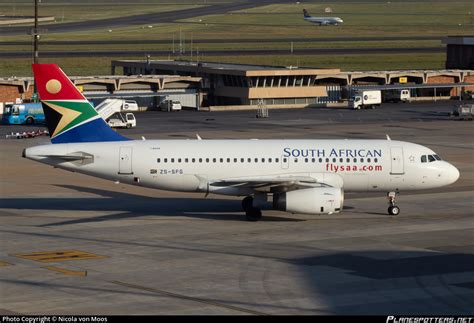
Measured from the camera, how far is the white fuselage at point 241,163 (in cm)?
5606

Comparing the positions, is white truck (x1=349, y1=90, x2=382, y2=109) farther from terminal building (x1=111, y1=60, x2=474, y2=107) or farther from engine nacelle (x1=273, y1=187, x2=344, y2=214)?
engine nacelle (x1=273, y1=187, x2=344, y2=214)

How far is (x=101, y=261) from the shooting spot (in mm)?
44844

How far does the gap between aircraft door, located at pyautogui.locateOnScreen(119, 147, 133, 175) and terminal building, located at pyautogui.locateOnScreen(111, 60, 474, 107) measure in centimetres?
8047

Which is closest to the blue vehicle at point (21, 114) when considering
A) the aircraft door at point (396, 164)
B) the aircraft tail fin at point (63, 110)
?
the aircraft tail fin at point (63, 110)

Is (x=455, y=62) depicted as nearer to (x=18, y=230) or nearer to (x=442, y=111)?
(x=442, y=111)

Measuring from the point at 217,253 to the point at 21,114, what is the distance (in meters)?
79.2

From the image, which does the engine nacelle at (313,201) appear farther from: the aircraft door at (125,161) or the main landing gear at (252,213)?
the aircraft door at (125,161)

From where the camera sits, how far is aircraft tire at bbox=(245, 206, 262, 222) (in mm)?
55906

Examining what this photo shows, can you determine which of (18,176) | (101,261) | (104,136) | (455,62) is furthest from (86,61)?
(101,261)

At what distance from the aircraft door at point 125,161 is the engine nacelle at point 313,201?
859 cm

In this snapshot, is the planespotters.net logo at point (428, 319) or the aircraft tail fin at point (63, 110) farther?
the aircraft tail fin at point (63, 110)

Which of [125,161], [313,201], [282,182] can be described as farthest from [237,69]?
[313,201]

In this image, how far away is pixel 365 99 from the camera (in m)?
142

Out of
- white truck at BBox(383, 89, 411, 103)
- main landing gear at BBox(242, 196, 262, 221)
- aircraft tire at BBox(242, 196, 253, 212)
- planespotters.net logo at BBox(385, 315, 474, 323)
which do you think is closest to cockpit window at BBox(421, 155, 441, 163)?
main landing gear at BBox(242, 196, 262, 221)
